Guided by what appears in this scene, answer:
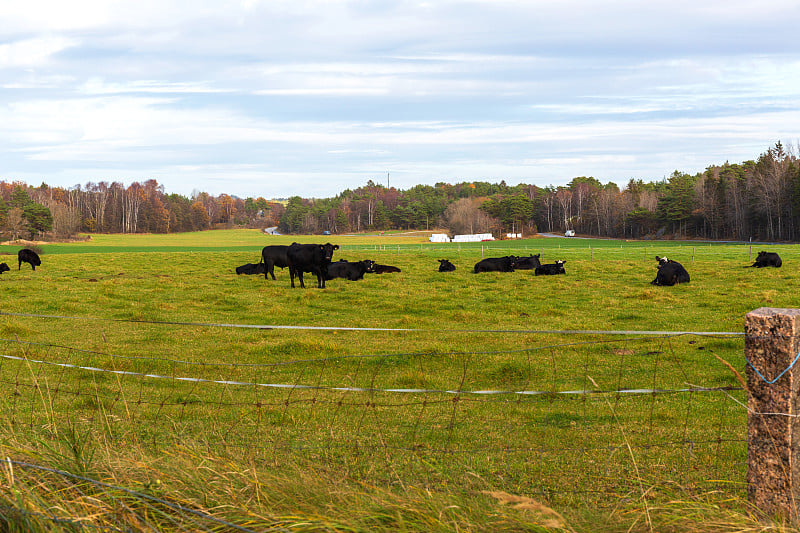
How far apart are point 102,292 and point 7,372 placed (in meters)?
13.8

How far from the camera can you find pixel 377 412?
8625mm

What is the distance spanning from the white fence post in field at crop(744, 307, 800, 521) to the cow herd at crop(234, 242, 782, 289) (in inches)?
868

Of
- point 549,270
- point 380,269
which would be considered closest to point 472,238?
point 380,269

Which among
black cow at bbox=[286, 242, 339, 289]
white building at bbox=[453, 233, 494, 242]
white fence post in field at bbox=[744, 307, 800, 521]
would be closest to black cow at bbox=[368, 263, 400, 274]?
black cow at bbox=[286, 242, 339, 289]

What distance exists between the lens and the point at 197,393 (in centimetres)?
950

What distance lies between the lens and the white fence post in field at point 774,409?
3.56 metres

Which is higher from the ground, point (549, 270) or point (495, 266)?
point (495, 266)

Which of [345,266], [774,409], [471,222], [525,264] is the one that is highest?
[471,222]

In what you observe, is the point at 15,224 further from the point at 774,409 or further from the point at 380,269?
the point at 774,409

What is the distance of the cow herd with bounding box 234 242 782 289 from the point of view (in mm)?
25609

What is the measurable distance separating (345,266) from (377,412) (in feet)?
69.4

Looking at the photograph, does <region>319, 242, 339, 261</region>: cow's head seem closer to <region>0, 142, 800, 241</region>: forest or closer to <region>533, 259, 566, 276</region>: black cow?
<region>533, 259, 566, 276</region>: black cow

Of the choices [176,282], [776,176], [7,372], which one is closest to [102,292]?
[176,282]

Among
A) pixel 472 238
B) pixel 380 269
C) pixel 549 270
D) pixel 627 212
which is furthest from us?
pixel 627 212
